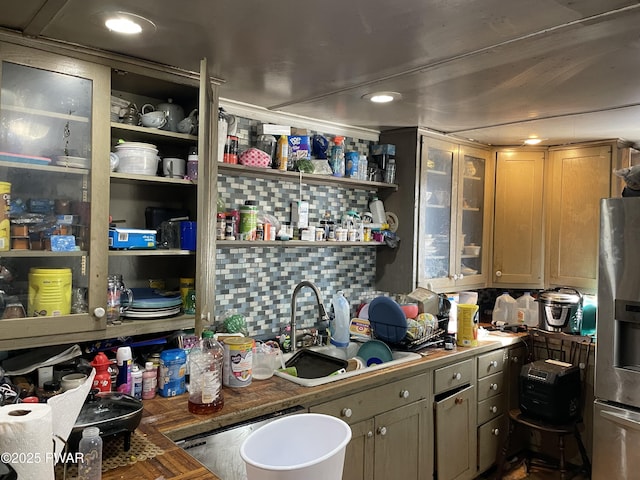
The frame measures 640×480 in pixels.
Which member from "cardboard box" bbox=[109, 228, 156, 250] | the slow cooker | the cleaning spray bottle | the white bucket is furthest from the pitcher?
the slow cooker

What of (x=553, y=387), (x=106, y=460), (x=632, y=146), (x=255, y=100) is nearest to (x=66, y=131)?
(x=255, y=100)

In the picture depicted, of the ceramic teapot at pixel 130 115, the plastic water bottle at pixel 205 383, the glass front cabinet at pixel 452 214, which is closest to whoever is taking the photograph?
the plastic water bottle at pixel 205 383

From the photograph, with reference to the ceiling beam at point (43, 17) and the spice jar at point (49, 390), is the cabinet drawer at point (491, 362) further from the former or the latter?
the ceiling beam at point (43, 17)

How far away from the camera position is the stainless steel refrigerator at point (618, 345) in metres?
2.37

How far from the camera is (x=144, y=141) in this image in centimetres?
209

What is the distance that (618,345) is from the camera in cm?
246

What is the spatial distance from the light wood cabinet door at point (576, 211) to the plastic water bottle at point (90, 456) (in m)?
3.11

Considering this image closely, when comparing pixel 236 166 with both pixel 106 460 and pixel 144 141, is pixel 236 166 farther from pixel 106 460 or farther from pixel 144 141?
pixel 106 460

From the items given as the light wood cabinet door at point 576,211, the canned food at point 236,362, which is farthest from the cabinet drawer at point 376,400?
the light wood cabinet door at point 576,211

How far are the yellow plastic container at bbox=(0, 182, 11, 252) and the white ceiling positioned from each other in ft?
1.73

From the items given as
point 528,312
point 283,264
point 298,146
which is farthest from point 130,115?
point 528,312

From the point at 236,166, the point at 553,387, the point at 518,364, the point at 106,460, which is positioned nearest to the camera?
the point at 106,460

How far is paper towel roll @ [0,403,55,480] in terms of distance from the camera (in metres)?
0.96

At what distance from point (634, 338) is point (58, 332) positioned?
2.66 meters
